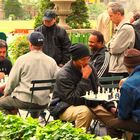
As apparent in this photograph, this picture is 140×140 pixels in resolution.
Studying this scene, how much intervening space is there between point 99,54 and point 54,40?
5.51 feet

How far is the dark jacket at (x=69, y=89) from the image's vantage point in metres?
7.09

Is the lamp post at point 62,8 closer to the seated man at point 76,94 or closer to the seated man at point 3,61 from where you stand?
the seated man at point 3,61

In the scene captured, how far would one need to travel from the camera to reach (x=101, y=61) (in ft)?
28.4

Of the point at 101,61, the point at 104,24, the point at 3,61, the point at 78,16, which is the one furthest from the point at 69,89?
the point at 78,16

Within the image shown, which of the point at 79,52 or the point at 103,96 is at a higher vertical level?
the point at 79,52

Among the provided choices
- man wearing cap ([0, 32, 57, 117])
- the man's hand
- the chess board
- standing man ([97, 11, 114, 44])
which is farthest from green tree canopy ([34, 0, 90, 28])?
the man's hand

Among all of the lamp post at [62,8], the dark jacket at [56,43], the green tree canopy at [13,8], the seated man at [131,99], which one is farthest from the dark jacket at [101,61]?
the green tree canopy at [13,8]

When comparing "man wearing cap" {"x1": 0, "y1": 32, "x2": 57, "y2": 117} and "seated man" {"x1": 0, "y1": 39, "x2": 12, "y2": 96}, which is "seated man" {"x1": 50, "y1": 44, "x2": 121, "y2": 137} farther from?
"seated man" {"x1": 0, "y1": 39, "x2": 12, "y2": 96}

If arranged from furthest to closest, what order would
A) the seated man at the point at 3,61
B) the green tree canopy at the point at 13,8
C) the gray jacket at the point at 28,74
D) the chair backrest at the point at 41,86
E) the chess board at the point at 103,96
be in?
1. the green tree canopy at the point at 13,8
2. the seated man at the point at 3,61
3. the gray jacket at the point at 28,74
4. the chair backrest at the point at 41,86
5. the chess board at the point at 103,96

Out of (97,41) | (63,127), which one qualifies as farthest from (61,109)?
(63,127)

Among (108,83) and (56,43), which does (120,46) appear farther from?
(56,43)

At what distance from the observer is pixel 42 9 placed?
19469 millimetres

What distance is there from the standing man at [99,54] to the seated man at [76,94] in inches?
55.2

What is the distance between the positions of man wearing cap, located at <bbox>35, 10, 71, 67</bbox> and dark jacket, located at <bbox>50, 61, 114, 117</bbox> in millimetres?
2923
